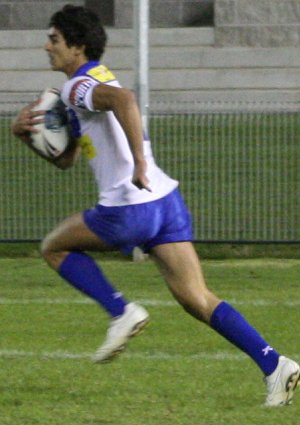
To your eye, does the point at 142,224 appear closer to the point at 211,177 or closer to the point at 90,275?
the point at 90,275

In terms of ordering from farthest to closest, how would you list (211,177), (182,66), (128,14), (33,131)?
(128,14) < (182,66) < (211,177) < (33,131)

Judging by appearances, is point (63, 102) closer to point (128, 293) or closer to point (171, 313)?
point (171, 313)

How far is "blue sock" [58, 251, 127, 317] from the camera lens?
21.0ft

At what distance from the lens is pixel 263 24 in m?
22.8

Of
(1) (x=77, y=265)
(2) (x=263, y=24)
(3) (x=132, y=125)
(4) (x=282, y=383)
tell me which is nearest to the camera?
(3) (x=132, y=125)

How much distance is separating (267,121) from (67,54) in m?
6.39

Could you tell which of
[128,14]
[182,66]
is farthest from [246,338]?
[128,14]

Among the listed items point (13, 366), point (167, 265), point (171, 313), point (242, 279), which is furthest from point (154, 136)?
point (167, 265)

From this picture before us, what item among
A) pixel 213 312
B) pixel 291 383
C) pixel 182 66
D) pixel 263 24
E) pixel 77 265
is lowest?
pixel 182 66

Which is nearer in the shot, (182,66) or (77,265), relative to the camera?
(77,265)

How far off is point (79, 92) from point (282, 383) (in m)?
1.48

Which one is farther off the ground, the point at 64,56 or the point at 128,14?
the point at 64,56

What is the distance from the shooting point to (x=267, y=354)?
612cm

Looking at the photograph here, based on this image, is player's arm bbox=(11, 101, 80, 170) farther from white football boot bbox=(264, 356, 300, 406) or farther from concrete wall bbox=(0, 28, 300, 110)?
concrete wall bbox=(0, 28, 300, 110)
